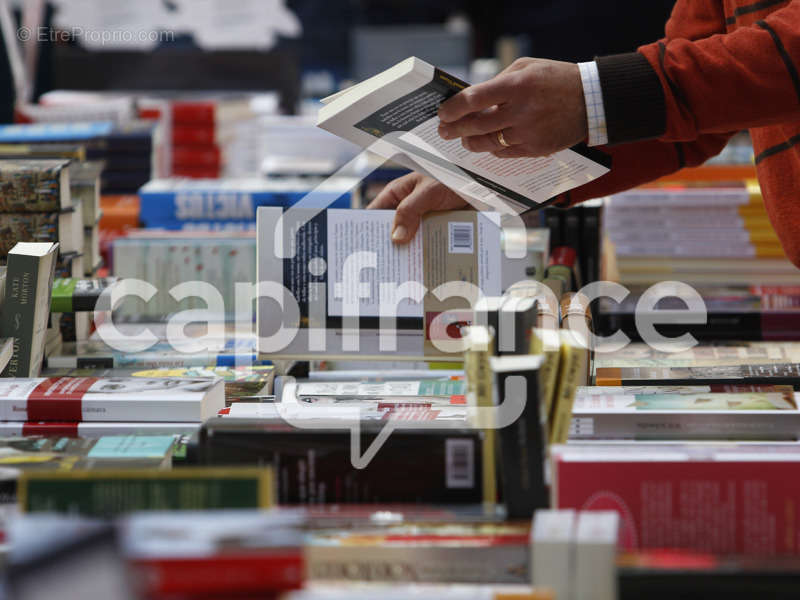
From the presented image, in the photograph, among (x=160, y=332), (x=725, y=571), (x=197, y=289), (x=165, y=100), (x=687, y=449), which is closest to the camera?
(x=725, y=571)

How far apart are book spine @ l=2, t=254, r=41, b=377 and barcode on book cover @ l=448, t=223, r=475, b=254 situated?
77cm

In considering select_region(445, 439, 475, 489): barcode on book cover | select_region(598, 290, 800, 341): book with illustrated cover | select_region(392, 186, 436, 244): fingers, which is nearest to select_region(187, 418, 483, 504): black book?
select_region(445, 439, 475, 489): barcode on book cover

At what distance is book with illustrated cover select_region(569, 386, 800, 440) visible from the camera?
1.47 m

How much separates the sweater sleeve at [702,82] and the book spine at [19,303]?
3.54ft

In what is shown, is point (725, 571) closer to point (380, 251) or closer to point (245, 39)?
point (380, 251)

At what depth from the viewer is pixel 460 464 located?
136 cm

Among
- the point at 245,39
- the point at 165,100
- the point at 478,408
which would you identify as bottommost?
the point at 478,408

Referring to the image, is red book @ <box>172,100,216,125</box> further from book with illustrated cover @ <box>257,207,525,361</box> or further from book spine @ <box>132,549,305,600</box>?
book spine @ <box>132,549,305,600</box>

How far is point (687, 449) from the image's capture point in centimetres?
132

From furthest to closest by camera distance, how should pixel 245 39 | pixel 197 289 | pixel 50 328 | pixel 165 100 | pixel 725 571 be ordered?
pixel 245 39 → pixel 165 100 → pixel 197 289 → pixel 50 328 → pixel 725 571

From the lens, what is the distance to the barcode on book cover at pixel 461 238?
195 cm

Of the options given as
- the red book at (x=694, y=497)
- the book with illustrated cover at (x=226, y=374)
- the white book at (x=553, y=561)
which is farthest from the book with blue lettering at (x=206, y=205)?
the white book at (x=553, y=561)

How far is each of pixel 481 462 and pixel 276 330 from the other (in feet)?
2.24

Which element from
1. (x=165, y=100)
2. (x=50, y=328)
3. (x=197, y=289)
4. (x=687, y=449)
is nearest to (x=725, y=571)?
(x=687, y=449)
